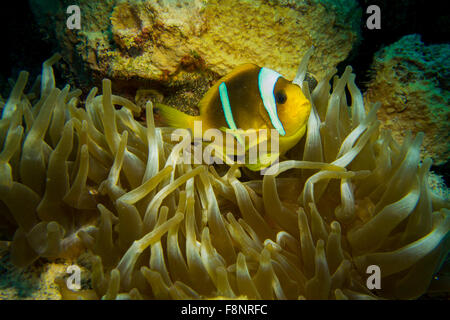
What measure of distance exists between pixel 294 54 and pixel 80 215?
5.07 ft

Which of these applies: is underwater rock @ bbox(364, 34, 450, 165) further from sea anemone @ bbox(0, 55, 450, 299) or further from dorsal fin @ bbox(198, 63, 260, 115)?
dorsal fin @ bbox(198, 63, 260, 115)

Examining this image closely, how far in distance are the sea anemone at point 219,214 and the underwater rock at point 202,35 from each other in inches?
15.2

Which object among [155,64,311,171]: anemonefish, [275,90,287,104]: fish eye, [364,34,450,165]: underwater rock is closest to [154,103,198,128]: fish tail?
[155,64,311,171]: anemonefish

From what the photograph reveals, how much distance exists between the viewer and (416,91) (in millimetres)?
2021

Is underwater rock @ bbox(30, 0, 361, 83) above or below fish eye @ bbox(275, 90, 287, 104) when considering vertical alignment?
above

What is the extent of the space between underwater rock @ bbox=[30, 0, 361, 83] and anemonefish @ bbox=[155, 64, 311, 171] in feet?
1.23

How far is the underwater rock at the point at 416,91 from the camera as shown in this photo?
1990mm

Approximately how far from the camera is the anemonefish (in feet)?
4.55

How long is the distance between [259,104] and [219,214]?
55 centimetres

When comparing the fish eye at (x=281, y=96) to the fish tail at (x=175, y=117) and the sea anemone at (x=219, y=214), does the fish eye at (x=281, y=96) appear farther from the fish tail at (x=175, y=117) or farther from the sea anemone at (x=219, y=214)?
the fish tail at (x=175, y=117)

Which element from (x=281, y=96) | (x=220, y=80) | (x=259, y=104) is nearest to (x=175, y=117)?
(x=220, y=80)

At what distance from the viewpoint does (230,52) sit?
5.92ft

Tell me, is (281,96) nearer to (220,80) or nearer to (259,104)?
(259,104)
